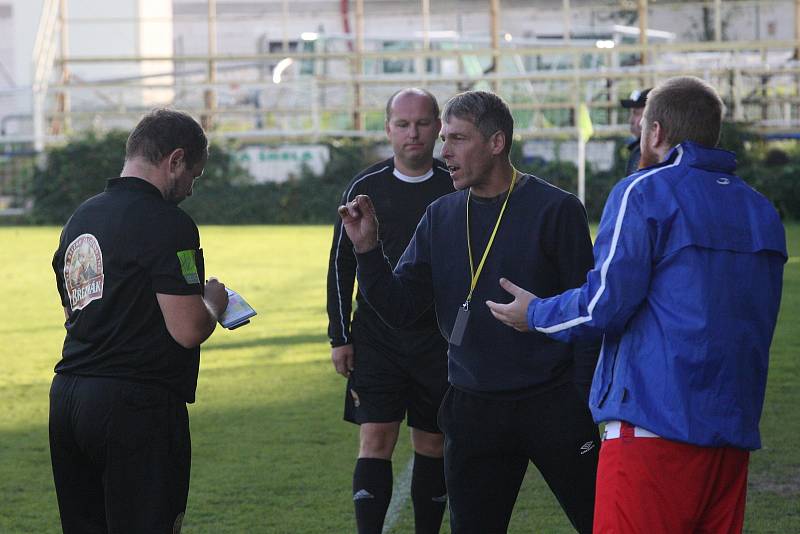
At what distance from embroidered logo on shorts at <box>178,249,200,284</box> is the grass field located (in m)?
2.56

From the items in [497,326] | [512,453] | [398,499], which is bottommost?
[398,499]

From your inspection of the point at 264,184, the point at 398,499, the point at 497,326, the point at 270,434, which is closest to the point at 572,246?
the point at 497,326

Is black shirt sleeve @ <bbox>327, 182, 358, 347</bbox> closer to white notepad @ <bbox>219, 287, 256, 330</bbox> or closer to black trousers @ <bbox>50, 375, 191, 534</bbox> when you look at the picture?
white notepad @ <bbox>219, 287, 256, 330</bbox>

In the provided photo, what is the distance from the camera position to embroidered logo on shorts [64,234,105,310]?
4098mm

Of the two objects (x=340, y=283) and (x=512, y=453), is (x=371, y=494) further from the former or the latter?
(x=512, y=453)

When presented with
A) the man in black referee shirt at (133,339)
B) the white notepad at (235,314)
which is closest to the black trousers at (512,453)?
the white notepad at (235,314)

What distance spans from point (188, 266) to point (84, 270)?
1.07 feet

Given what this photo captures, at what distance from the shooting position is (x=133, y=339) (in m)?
4.11

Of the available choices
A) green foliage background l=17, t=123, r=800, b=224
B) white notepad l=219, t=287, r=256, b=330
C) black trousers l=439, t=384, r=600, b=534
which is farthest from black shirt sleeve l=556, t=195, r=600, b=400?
green foliage background l=17, t=123, r=800, b=224

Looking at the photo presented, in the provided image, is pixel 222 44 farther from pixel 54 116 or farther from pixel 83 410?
pixel 83 410

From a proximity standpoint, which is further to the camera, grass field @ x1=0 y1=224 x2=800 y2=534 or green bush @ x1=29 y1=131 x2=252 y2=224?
green bush @ x1=29 y1=131 x2=252 y2=224

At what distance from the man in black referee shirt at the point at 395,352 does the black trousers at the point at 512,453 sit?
3.91 feet

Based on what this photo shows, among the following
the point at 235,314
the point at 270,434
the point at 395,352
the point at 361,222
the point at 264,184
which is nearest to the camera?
the point at 235,314

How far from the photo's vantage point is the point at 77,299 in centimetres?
419
